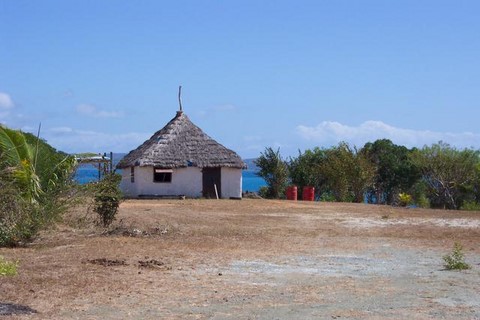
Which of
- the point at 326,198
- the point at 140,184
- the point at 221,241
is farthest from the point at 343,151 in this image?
the point at 221,241

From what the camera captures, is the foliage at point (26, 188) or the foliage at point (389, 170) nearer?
the foliage at point (26, 188)

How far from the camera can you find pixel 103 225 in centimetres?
1911

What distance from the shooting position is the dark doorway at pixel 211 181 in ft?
124

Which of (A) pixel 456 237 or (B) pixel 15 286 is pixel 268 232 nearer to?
(A) pixel 456 237

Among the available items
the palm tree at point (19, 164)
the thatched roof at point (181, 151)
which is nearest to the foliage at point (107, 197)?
the palm tree at point (19, 164)

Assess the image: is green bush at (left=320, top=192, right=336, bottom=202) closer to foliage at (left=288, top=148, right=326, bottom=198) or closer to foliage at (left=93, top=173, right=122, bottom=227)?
foliage at (left=288, top=148, right=326, bottom=198)

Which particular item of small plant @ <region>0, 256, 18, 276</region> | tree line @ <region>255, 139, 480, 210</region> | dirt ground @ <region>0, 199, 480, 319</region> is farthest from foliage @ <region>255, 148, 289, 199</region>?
small plant @ <region>0, 256, 18, 276</region>

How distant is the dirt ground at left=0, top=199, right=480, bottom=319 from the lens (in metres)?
9.36

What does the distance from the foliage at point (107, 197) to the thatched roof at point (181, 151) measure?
17.3m

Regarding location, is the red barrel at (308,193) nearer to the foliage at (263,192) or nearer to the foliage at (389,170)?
the foliage at (263,192)

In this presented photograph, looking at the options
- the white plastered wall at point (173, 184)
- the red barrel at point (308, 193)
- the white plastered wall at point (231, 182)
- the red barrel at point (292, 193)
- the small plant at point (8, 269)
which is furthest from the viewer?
the red barrel at point (308, 193)

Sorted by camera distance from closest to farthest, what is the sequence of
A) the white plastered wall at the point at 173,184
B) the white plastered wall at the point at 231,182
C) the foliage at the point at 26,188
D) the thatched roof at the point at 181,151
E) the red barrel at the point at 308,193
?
the foliage at the point at 26,188 → the thatched roof at the point at 181,151 → the white plastered wall at the point at 173,184 → the white plastered wall at the point at 231,182 → the red barrel at the point at 308,193

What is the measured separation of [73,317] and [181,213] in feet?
54.9

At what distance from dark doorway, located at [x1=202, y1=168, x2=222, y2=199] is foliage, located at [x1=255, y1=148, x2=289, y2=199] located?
6082mm
